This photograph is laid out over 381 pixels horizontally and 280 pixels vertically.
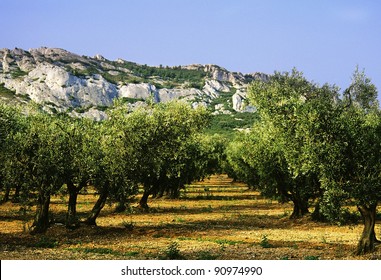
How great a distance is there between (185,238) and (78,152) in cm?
925

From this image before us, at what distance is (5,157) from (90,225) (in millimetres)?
8142

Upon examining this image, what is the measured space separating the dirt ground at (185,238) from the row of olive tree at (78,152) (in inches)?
93.2

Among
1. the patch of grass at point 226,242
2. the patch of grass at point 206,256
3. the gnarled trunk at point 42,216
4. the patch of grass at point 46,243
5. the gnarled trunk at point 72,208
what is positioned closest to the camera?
the patch of grass at point 206,256

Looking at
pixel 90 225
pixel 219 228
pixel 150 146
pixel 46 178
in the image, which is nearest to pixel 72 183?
pixel 46 178

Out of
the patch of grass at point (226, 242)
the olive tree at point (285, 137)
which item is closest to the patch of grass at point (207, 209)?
the olive tree at point (285, 137)

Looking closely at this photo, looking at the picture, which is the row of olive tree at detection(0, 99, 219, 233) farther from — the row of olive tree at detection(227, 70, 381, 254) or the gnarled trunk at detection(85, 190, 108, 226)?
the row of olive tree at detection(227, 70, 381, 254)

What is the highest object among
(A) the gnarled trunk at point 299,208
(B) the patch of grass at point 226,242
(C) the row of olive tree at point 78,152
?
(C) the row of olive tree at point 78,152

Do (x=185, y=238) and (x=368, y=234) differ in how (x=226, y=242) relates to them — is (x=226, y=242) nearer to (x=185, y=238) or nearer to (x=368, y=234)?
(x=185, y=238)

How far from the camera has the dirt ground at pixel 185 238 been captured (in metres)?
22.7

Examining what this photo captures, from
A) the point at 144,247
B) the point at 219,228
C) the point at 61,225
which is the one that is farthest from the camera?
the point at 219,228

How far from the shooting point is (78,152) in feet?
95.9

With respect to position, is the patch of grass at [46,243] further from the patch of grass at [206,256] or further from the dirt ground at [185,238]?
the patch of grass at [206,256]
